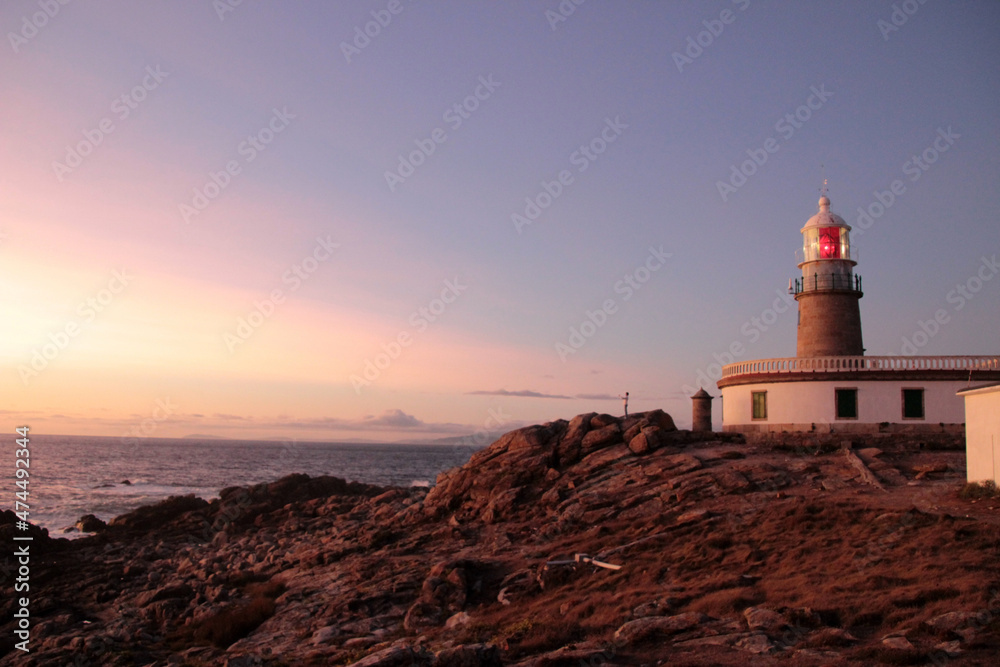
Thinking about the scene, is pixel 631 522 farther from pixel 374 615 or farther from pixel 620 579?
pixel 374 615

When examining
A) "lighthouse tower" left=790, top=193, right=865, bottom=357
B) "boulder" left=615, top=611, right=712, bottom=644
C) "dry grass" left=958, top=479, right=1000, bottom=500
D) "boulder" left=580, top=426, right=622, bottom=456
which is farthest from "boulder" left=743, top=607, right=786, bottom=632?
"lighthouse tower" left=790, top=193, right=865, bottom=357

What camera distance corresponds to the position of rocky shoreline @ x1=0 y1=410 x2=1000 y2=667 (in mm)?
12758

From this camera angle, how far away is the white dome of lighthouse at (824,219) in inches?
1407

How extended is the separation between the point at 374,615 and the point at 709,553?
343 inches

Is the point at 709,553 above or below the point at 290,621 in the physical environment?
above

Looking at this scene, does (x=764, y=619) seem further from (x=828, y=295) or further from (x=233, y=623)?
(x=828, y=295)

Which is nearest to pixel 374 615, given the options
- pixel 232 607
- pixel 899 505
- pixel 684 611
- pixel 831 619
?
pixel 232 607

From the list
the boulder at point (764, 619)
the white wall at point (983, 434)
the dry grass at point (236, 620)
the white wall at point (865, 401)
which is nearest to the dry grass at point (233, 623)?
the dry grass at point (236, 620)

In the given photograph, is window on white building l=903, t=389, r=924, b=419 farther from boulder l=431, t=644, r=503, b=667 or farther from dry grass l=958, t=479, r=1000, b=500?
boulder l=431, t=644, r=503, b=667

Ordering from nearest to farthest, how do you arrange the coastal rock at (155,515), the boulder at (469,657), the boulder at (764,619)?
the boulder at (469,657), the boulder at (764,619), the coastal rock at (155,515)

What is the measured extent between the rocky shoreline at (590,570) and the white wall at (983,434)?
1.15m

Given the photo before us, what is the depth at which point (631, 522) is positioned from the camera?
76.0ft

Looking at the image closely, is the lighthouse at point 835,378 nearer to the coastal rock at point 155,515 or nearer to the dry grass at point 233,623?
the dry grass at point 233,623

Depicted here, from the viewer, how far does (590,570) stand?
19.4m
